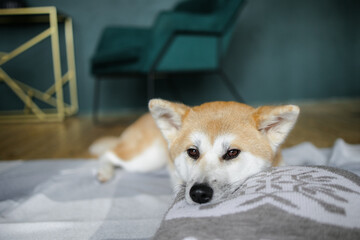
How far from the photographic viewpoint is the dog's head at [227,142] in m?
0.91

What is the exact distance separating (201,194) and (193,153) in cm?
23

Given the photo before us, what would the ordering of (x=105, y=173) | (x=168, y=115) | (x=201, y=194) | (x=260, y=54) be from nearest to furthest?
1. (x=201, y=194)
2. (x=168, y=115)
3. (x=105, y=173)
4. (x=260, y=54)

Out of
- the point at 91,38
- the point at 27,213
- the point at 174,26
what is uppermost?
the point at 174,26

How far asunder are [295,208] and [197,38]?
2207mm

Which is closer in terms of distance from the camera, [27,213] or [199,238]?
[199,238]

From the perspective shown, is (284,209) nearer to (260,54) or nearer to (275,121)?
(275,121)

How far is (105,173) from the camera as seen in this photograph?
151cm

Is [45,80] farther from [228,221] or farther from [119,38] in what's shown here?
[228,221]

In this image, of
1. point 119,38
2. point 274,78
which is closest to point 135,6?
point 119,38

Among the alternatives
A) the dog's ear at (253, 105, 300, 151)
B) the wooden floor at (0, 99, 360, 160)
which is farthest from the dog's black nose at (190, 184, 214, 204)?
the wooden floor at (0, 99, 360, 160)

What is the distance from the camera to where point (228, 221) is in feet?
2.11

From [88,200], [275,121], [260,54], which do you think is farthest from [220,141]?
[260,54]

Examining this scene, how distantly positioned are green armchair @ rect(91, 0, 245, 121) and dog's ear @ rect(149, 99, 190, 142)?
1.53m

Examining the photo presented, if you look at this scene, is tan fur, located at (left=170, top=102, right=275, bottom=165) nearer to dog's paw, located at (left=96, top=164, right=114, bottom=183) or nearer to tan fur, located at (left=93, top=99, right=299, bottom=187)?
tan fur, located at (left=93, top=99, right=299, bottom=187)
